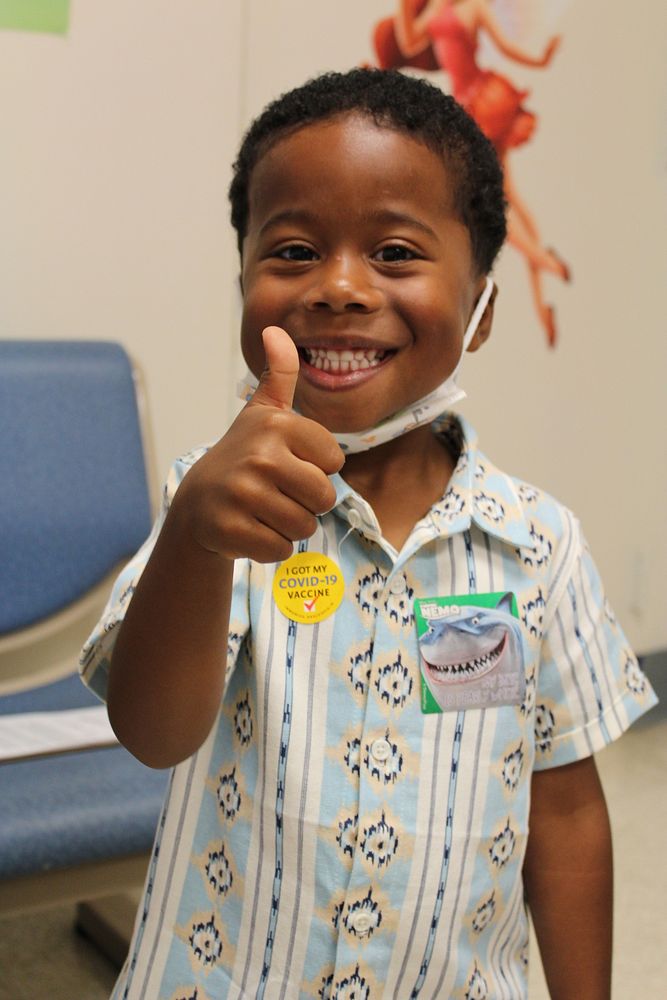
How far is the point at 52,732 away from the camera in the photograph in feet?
4.96

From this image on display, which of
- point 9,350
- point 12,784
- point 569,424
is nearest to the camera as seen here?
point 12,784

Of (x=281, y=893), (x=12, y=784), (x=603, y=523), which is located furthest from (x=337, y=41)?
(x=281, y=893)

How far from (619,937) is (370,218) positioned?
1.57m

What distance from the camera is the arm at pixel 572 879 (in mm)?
944

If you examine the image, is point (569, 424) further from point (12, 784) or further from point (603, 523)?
point (12, 784)

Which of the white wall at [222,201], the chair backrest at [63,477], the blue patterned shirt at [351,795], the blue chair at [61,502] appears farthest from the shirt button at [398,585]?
the white wall at [222,201]

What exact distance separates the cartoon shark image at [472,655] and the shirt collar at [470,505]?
54 millimetres

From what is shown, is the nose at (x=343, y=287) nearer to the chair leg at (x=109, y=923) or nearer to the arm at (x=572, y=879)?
the arm at (x=572, y=879)

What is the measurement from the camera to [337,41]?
226 centimetres

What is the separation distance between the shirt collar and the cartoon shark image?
0.05m

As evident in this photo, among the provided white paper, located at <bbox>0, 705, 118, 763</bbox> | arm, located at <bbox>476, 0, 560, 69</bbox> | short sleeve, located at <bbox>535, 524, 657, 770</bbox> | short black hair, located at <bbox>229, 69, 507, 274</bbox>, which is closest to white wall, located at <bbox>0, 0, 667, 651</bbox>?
arm, located at <bbox>476, 0, 560, 69</bbox>

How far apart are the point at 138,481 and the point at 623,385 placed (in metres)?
1.51

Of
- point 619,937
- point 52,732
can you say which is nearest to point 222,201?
point 52,732

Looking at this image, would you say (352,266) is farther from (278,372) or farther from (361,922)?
(361,922)
